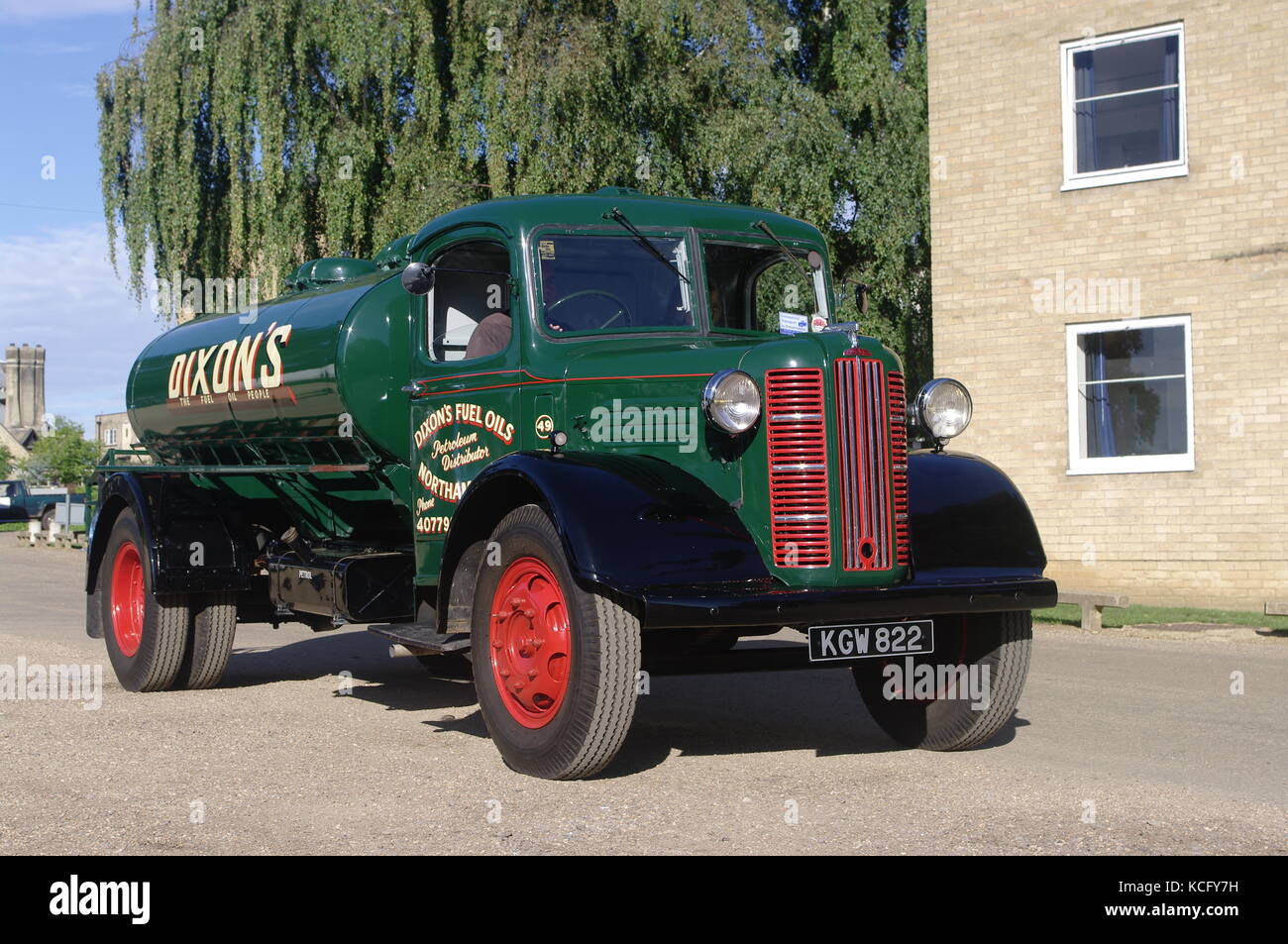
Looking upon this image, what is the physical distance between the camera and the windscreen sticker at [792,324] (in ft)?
21.8

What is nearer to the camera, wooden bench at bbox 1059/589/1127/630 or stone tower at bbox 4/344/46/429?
wooden bench at bbox 1059/589/1127/630

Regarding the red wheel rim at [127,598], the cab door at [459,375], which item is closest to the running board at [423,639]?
the cab door at [459,375]

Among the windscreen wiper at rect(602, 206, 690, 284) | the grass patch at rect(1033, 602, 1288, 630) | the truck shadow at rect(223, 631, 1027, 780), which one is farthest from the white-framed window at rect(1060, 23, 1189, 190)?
the windscreen wiper at rect(602, 206, 690, 284)

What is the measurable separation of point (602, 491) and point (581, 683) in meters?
0.79

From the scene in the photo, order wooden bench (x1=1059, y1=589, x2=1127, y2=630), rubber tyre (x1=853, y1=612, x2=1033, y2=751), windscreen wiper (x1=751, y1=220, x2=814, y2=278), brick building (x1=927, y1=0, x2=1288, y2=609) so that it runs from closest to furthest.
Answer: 1. rubber tyre (x1=853, y1=612, x2=1033, y2=751)
2. windscreen wiper (x1=751, y1=220, x2=814, y2=278)
3. wooden bench (x1=1059, y1=589, x2=1127, y2=630)
4. brick building (x1=927, y1=0, x2=1288, y2=609)

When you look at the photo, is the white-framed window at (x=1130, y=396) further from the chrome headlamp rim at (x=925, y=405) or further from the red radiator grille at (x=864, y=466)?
the red radiator grille at (x=864, y=466)

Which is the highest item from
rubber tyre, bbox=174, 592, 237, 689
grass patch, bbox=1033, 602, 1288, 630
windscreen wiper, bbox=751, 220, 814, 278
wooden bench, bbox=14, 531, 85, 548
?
windscreen wiper, bbox=751, 220, 814, 278

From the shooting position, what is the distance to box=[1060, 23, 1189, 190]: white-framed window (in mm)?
15062

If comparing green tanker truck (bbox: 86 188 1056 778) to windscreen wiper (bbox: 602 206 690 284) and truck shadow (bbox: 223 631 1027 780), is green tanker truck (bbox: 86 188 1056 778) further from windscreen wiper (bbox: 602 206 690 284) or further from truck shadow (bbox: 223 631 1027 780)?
truck shadow (bbox: 223 631 1027 780)

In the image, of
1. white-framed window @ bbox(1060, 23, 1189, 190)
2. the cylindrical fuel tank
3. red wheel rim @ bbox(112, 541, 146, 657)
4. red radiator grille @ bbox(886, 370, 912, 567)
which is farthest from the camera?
white-framed window @ bbox(1060, 23, 1189, 190)

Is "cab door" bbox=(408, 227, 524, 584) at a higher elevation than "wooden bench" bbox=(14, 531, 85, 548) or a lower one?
higher

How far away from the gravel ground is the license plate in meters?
0.55

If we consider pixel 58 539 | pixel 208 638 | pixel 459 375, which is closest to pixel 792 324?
pixel 459 375
